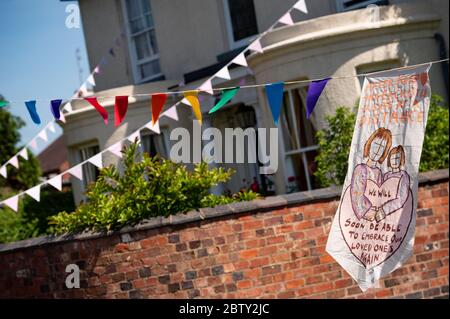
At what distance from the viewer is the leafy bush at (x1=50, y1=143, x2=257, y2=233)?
844cm

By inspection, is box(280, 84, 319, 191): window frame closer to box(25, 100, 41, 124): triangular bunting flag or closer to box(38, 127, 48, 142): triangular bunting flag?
box(38, 127, 48, 142): triangular bunting flag

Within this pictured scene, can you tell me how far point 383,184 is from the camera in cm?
Result: 556

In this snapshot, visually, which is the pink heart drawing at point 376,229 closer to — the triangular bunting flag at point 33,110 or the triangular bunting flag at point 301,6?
the triangular bunting flag at point 33,110

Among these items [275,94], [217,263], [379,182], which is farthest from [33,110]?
[379,182]

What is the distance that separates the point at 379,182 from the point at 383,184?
0.03 m

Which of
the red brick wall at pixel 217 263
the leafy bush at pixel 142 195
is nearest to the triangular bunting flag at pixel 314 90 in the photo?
the red brick wall at pixel 217 263

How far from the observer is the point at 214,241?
8.29m

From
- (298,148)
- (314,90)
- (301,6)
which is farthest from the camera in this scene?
(298,148)

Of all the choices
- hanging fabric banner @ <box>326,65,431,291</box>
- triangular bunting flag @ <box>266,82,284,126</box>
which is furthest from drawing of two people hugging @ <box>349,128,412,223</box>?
triangular bunting flag @ <box>266,82,284,126</box>

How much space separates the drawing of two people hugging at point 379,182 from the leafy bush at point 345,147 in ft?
12.8

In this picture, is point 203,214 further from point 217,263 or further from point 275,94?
point 275,94
